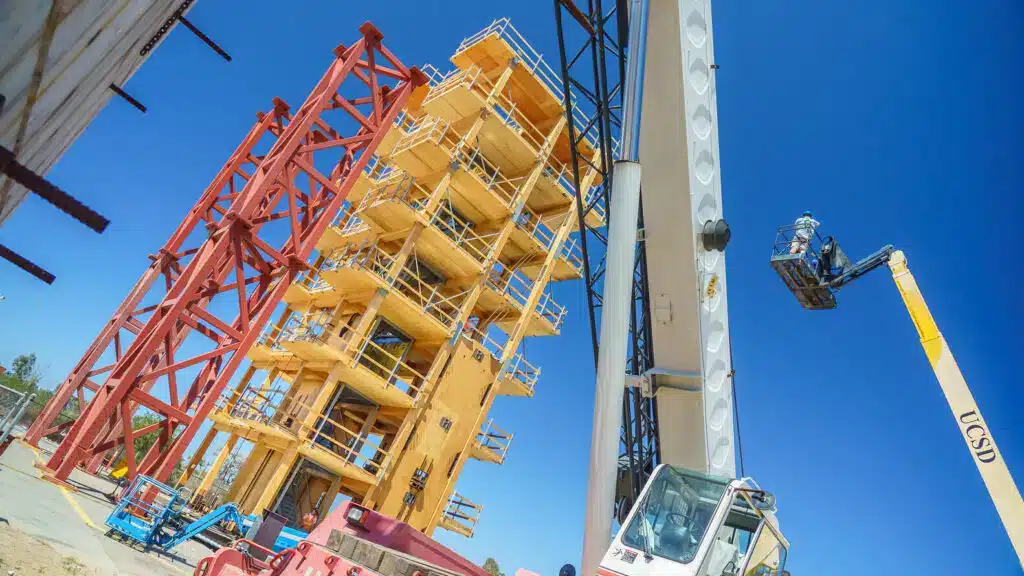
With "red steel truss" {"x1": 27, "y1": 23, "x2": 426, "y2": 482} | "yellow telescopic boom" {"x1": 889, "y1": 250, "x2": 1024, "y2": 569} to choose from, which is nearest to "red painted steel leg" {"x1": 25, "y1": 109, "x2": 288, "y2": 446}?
"red steel truss" {"x1": 27, "y1": 23, "x2": 426, "y2": 482}

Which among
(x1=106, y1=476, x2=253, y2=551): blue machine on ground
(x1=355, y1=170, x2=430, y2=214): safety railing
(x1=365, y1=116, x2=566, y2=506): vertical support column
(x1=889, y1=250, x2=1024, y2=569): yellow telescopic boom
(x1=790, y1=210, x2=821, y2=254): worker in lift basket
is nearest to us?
(x1=106, y1=476, x2=253, y2=551): blue machine on ground

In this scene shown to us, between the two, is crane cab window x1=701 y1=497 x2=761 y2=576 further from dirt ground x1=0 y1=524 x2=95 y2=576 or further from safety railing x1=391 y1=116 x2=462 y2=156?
safety railing x1=391 y1=116 x2=462 y2=156

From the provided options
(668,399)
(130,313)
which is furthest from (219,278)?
(668,399)

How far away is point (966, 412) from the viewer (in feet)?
44.4

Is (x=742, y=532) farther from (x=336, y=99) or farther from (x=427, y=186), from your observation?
(x=427, y=186)

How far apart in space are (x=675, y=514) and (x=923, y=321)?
1260cm

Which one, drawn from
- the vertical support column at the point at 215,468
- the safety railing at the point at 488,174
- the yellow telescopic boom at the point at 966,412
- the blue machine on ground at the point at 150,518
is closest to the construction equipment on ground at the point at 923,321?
Answer: the yellow telescopic boom at the point at 966,412

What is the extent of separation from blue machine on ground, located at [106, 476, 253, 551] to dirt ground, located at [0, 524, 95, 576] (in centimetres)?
397

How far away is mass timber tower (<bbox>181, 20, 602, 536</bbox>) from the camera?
1816 cm

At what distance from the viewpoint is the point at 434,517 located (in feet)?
61.6

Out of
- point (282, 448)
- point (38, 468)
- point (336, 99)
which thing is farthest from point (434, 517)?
point (336, 99)

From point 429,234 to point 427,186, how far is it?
3737mm

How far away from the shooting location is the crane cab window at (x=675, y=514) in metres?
5.75

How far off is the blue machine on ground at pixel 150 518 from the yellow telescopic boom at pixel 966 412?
16201mm
